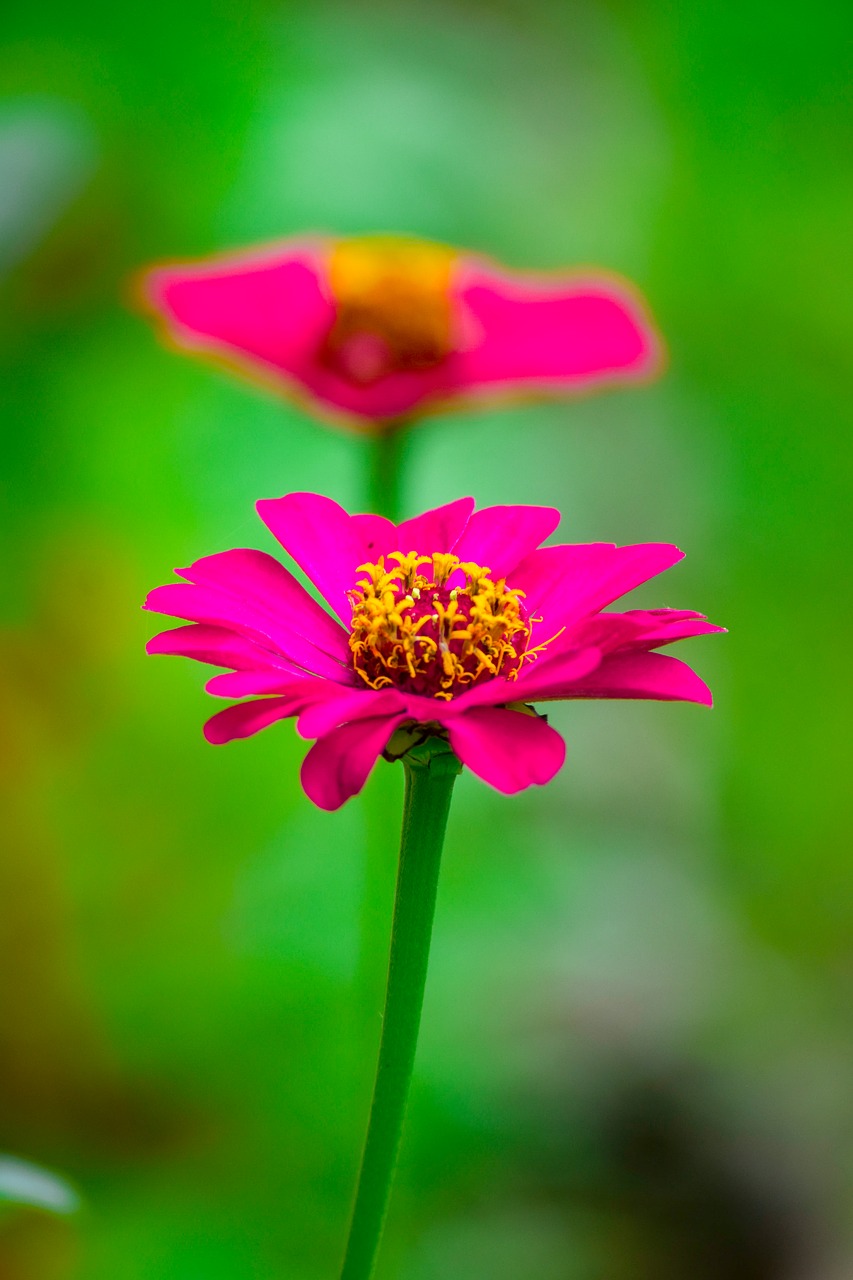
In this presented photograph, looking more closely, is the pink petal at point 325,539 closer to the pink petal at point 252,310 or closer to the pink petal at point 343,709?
the pink petal at point 343,709

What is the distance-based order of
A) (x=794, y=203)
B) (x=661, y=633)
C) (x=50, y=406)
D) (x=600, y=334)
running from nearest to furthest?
(x=661, y=633)
(x=600, y=334)
(x=50, y=406)
(x=794, y=203)

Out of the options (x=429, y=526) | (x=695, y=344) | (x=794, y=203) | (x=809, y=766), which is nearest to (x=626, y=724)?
(x=809, y=766)

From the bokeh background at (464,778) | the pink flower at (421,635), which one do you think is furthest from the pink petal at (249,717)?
the bokeh background at (464,778)

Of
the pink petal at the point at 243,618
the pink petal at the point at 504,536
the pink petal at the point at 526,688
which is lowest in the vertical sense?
the pink petal at the point at 526,688

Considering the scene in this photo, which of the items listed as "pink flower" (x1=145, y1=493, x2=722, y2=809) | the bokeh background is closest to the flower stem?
"pink flower" (x1=145, y1=493, x2=722, y2=809)

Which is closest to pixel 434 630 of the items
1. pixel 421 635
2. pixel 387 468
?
pixel 421 635

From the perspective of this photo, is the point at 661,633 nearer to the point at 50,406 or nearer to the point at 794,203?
the point at 50,406

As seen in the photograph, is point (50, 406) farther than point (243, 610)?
Yes

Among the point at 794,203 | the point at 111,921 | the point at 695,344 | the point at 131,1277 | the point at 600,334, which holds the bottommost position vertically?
the point at 131,1277
